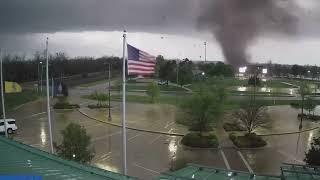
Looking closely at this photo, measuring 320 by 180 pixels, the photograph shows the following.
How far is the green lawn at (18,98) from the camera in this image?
59.9 m

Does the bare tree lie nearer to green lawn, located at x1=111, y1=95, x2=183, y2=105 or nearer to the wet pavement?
the wet pavement

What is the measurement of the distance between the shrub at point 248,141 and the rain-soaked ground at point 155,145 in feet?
2.25

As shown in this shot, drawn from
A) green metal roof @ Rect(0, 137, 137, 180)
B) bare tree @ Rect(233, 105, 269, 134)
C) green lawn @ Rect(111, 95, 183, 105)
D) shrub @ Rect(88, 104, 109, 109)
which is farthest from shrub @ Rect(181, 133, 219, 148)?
green lawn @ Rect(111, 95, 183, 105)

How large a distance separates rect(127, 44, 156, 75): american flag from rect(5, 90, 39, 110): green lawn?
45.3m

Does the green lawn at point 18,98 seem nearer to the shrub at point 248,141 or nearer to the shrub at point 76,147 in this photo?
the shrub at point 248,141

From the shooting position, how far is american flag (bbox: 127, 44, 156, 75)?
14898 millimetres

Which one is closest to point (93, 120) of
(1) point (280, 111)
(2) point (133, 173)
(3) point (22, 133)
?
(3) point (22, 133)

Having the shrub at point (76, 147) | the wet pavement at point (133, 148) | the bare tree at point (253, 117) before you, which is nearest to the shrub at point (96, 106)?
the wet pavement at point (133, 148)

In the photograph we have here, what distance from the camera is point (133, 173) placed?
25.5m

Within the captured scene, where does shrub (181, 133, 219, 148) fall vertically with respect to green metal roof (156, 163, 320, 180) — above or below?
below

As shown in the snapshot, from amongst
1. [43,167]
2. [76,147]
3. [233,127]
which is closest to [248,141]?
[233,127]

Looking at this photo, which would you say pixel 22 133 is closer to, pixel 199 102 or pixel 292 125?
A: pixel 199 102

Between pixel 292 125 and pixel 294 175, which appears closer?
pixel 294 175

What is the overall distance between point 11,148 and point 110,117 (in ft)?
104
